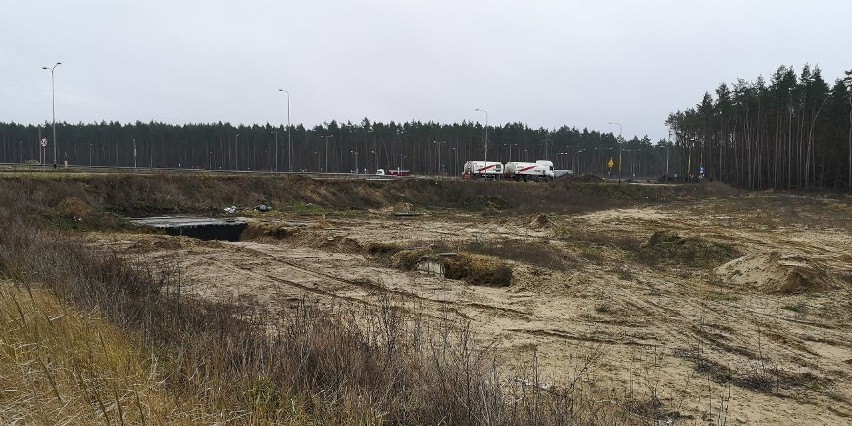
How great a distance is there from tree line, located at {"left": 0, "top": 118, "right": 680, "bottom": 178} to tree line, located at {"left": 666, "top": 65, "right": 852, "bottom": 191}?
39.0 metres

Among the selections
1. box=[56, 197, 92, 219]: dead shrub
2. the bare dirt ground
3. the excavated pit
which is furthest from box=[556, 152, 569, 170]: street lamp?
box=[56, 197, 92, 219]: dead shrub

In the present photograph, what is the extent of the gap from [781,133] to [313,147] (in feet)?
319

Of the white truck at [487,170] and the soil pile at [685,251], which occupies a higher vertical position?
the white truck at [487,170]

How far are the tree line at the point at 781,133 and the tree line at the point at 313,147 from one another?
128ft

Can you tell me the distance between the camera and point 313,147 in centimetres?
13525

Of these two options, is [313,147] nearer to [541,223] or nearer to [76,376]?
[541,223]

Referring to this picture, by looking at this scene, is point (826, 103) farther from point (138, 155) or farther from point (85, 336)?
point (138, 155)

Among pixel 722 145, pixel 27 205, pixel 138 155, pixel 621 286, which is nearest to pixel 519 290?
pixel 621 286

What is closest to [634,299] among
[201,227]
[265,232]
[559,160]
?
[265,232]

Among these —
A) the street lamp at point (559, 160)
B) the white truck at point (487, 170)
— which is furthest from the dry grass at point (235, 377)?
the street lamp at point (559, 160)

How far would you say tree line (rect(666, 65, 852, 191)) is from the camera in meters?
62.2

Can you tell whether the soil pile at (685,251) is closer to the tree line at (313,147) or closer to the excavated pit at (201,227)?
the excavated pit at (201,227)

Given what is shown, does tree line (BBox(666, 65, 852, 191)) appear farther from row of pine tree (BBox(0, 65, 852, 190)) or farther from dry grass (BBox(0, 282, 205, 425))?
dry grass (BBox(0, 282, 205, 425))

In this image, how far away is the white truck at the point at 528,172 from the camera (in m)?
71.6
